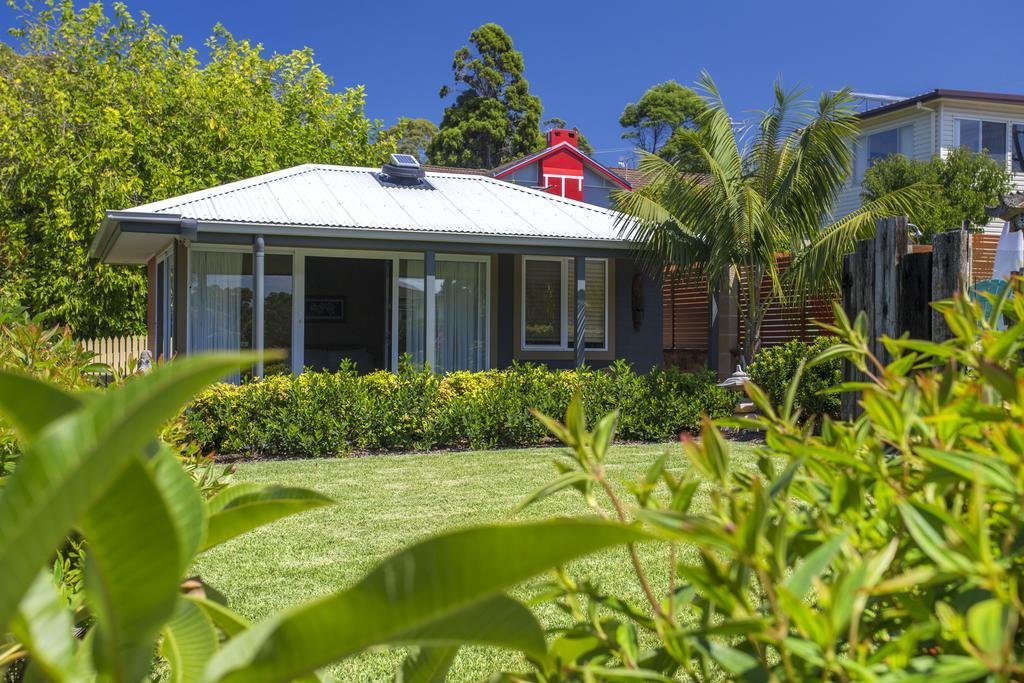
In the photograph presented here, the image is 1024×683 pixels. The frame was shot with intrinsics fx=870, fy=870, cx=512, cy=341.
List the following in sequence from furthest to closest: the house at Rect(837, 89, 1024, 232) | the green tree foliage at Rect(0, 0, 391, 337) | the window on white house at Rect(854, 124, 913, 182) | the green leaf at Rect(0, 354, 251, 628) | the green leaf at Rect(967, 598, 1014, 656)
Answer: the window on white house at Rect(854, 124, 913, 182) < the house at Rect(837, 89, 1024, 232) < the green tree foliage at Rect(0, 0, 391, 337) < the green leaf at Rect(967, 598, 1014, 656) < the green leaf at Rect(0, 354, 251, 628)

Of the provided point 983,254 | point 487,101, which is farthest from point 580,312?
point 487,101

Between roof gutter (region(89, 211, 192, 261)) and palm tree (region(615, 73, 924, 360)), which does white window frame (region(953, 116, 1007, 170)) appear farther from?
roof gutter (region(89, 211, 192, 261))

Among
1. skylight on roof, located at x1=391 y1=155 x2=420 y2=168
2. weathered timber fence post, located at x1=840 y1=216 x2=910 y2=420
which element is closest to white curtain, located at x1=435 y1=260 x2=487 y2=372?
skylight on roof, located at x1=391 y1=155 x2=420 y2=168

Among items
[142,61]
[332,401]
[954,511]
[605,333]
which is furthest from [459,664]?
[142,61]

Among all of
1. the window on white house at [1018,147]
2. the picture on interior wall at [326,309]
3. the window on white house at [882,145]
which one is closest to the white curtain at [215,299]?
the picture on interior wall at [326,309]

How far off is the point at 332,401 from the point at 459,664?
22.9 ft

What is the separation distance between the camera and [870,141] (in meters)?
30.3

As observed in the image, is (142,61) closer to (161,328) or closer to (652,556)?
(161,328)

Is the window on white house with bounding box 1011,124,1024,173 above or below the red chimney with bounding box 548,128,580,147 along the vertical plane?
below

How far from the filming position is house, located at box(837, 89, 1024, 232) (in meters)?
28.0

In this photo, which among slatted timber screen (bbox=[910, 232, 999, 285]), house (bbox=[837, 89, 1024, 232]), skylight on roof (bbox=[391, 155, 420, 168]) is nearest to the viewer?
slatted timber screen (bbox=[910, 232, 999, 285])

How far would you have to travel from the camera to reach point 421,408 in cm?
1074

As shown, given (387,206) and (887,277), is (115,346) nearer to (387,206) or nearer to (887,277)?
(387,206)

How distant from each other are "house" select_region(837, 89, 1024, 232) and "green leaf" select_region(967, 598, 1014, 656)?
30205mm
